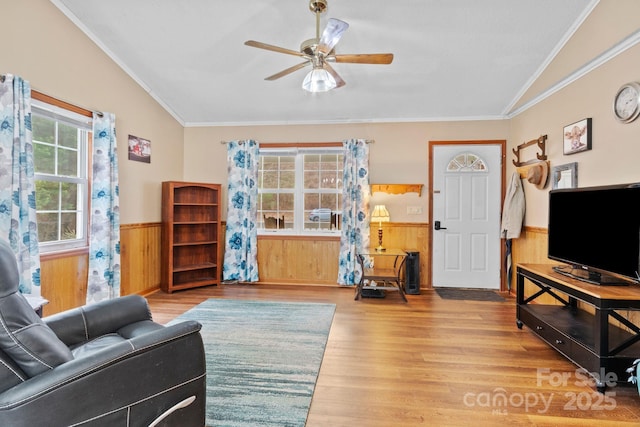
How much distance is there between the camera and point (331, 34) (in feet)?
7.77

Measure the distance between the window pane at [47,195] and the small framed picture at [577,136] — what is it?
16.7 feet

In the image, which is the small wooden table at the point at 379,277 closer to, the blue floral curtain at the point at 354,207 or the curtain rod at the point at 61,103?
the blue floral curtain at the point at 354,207

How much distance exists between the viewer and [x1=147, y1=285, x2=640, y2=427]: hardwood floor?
6.22 ft

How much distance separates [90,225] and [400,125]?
409 cm

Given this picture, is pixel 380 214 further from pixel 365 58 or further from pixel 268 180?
pixel 365 58

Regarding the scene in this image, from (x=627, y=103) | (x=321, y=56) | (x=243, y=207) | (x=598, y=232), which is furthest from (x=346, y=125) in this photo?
(x=598, y=232)

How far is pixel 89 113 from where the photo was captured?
345 cm

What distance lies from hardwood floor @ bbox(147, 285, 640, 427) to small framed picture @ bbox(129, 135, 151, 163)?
1960mm

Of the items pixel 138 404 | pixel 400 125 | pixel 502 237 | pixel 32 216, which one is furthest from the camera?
pixel 400 125

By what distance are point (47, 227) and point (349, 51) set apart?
3.47 meters

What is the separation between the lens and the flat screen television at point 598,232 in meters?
2.24

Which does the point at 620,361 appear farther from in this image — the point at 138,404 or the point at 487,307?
the point at 138,404

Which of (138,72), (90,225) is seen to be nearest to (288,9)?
(138,72)

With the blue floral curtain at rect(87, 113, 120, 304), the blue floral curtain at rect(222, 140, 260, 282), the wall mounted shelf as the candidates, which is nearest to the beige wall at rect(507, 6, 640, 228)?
the wall mounted shelf
